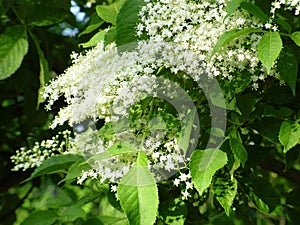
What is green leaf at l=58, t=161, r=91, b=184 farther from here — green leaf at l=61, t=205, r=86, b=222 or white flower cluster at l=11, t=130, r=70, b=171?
green leaf at l=61, t=205, r=86, b=222

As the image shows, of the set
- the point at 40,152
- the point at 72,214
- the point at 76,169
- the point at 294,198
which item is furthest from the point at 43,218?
the point at 294,198

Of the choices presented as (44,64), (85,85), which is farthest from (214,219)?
(44,64)

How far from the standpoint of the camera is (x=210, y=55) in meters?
1.05

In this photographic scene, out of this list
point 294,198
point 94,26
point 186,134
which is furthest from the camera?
point 294,198

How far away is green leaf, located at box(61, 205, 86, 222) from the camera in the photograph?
4.75 feet

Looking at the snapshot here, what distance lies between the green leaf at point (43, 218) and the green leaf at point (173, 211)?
0.41 metres

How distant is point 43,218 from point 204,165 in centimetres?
65

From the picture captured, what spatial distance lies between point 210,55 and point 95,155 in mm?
320

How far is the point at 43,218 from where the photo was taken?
1.54 m

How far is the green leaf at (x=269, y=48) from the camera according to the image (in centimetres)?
99

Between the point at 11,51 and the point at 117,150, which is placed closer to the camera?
the point at 117,150

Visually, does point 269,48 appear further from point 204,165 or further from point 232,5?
point 204,165

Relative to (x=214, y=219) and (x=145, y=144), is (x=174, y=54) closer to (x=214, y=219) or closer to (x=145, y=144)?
(x=145, y=144)

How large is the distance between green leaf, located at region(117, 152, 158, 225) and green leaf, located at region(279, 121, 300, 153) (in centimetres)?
29
